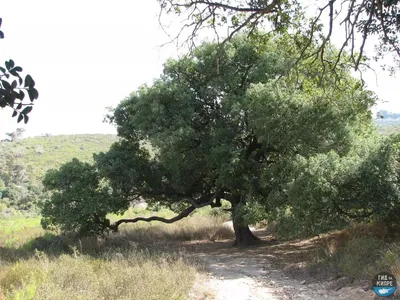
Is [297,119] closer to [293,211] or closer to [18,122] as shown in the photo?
[293,211]

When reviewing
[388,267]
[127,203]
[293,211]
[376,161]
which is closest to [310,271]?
[293,211]

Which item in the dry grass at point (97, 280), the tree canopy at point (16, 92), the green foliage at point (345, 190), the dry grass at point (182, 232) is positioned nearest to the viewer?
the tree canopy at point (16, 92)

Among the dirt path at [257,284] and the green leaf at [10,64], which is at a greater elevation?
the green leaf at [10,64]

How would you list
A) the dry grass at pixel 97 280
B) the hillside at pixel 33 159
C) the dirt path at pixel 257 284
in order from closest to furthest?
the dry grass at pixel 97 280
the dirt path at pixel 257 284
the hillside at pixel 33 159

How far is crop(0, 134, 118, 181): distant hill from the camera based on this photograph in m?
47.2

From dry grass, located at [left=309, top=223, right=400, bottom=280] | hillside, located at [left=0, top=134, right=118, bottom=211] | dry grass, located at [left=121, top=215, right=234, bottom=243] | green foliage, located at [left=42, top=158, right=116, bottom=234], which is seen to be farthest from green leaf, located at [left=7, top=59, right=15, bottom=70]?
hillside, located at [left=0, top=134, right=118, bottom=211]

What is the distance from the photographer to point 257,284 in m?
8.52

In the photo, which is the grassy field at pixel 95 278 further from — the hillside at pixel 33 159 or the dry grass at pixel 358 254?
the hillside at pixel 33 159

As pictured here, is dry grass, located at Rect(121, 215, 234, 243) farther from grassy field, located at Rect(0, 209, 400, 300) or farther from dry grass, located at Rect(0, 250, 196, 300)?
dry grass, located at Rect(0, 250, 196, 300)

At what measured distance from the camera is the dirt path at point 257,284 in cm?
721

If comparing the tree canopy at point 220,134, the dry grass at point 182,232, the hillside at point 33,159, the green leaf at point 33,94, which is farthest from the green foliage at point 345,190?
the hillside at point 33,159

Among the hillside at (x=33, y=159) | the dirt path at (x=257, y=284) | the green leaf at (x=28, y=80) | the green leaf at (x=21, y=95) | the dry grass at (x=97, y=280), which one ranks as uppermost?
the hillside at (x=33, y=159)

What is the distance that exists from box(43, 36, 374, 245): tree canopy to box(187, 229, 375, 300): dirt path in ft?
4.78

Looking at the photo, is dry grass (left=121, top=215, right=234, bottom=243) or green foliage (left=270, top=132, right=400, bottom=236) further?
dry grass (left=121, top=215, right=234, bottom=243)
